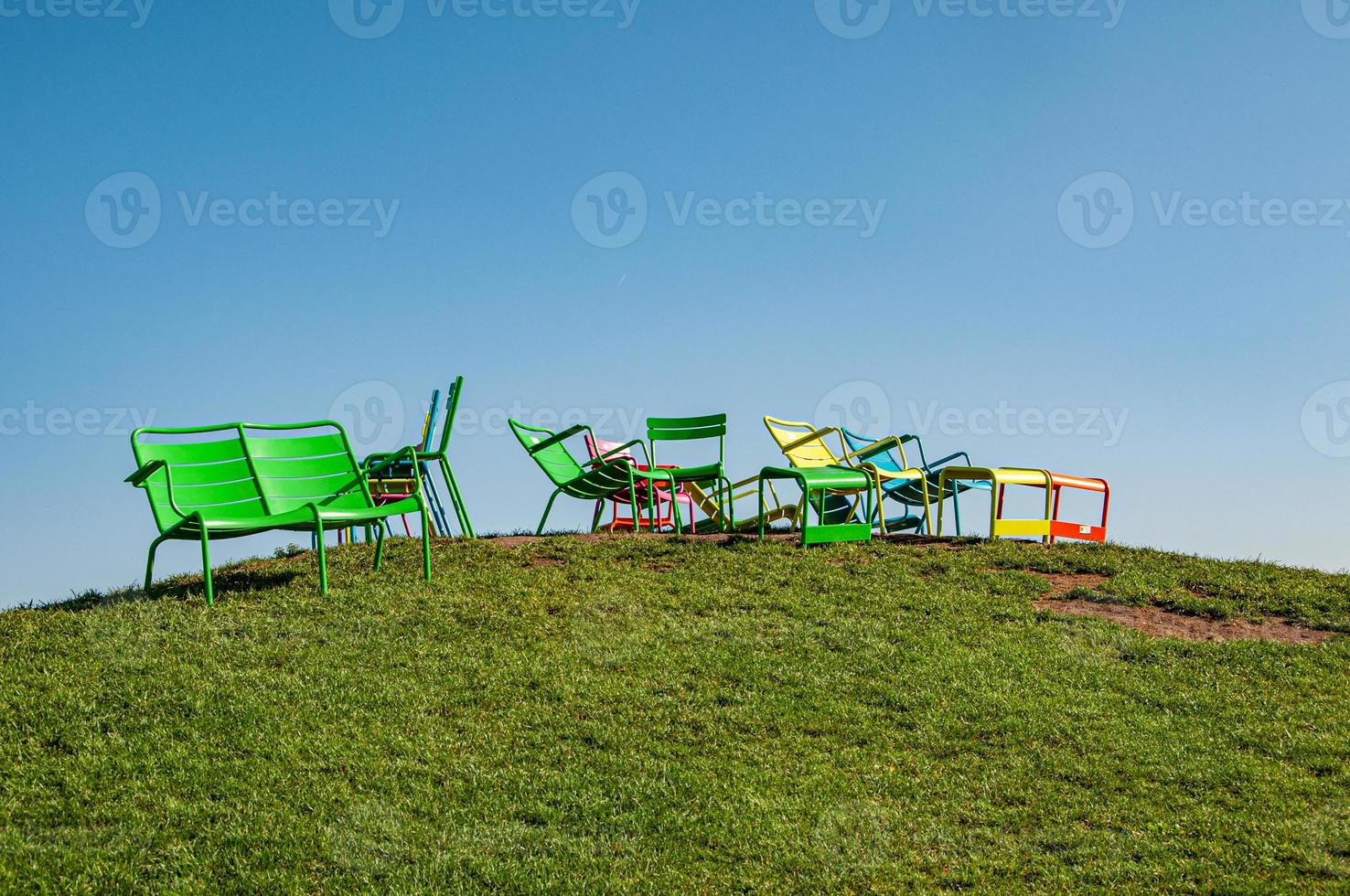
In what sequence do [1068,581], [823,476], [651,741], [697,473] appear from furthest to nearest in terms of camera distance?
[697,473] < [823,476] < [1068,581] < [651,741]

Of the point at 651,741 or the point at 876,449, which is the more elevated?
the point at 876,449

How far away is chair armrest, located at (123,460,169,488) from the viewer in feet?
26.7

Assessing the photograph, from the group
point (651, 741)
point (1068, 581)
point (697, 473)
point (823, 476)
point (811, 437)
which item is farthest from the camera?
point (811, 437)

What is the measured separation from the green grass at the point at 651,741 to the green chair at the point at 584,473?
2854 mm

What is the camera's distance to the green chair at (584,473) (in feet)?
38.6

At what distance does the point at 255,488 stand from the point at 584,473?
4046 mm

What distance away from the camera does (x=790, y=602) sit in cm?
855

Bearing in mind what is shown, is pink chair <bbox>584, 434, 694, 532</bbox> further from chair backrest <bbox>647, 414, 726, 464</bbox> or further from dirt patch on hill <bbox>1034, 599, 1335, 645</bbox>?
dirt patch on hill <bbox>1034, 599, 1335, 645</bbox>

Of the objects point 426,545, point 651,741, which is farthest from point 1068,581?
point 426,545

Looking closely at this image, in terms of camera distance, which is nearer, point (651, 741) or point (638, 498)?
point (651, 741)

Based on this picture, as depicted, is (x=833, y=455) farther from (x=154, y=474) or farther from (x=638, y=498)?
(x=154, y=474)

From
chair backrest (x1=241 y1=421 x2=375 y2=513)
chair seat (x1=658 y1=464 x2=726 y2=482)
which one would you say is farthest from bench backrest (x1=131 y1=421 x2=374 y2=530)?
chair seat (x1=658 y1=464 x2=726 y2=482)

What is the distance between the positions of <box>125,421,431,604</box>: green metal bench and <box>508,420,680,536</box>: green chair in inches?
105

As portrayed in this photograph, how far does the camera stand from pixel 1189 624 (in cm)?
869
